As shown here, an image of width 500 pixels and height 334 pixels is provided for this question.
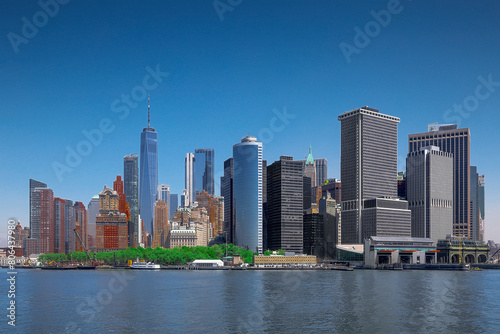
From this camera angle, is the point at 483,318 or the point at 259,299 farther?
the point at 259,299

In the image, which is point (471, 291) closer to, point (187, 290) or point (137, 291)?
point (187, 290)

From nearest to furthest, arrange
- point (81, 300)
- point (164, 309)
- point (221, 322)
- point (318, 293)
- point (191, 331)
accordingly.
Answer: point (191, 331)
point (221, 322)
point (164, 309)
point (81, 300)
point (318, 293)

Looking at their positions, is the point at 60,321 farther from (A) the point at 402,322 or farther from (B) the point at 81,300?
(A) the point at 402,322

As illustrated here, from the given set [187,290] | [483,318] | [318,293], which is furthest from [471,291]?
[187,290]

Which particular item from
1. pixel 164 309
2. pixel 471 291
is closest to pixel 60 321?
pixel 164 309

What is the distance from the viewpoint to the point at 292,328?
64750mm

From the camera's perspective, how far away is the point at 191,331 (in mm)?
62938

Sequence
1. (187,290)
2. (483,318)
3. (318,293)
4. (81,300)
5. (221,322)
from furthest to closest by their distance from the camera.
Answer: (187,290) < (318,293) < (81,300) < (483,318) < (221,322)

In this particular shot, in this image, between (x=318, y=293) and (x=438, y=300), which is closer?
(x=438, y=300)

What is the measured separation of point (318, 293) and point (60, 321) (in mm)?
52880

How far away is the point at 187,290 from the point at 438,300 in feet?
168

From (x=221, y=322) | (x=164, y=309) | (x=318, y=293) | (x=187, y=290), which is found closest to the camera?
(x=221, y=322)

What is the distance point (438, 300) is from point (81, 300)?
63.8 m

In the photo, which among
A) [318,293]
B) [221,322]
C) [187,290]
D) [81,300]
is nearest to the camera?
[221,322]
